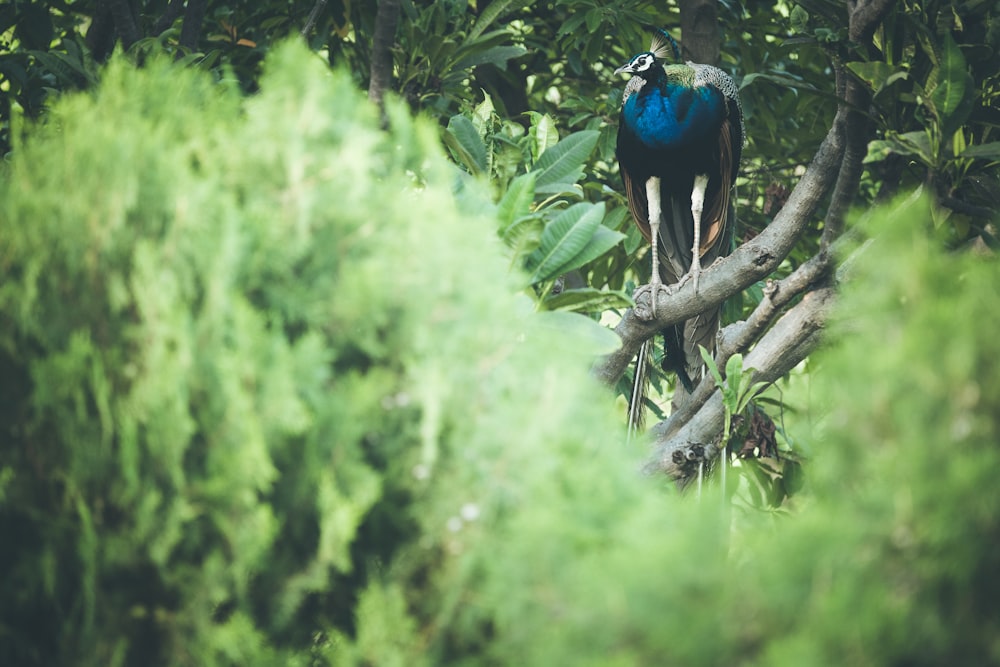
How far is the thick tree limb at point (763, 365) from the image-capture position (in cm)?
382

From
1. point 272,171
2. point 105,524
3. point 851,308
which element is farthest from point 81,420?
point 851,308

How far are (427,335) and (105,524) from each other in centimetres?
63

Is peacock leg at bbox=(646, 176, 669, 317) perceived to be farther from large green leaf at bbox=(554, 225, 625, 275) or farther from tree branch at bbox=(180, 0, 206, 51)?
large green leaf at bbox=(554, 225, 625, 275)

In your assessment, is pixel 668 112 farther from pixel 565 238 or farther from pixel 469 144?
pixel 565 238

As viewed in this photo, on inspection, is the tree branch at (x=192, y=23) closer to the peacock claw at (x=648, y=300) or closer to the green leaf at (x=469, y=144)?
the green leaf at (x=469, y=144)

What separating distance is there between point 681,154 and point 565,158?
2.32m

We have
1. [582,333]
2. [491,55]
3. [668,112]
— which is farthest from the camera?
[668,112]

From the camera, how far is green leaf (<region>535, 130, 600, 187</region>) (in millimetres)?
3145

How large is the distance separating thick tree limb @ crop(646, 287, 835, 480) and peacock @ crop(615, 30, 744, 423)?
2.51ft

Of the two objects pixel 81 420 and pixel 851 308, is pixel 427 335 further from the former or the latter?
pixel 851 308

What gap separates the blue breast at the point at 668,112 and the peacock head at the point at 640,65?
0.52 feet

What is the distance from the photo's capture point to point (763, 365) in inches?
157

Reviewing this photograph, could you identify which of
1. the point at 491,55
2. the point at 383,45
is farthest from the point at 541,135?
the point at 491,55

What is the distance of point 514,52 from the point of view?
4.14 meters
